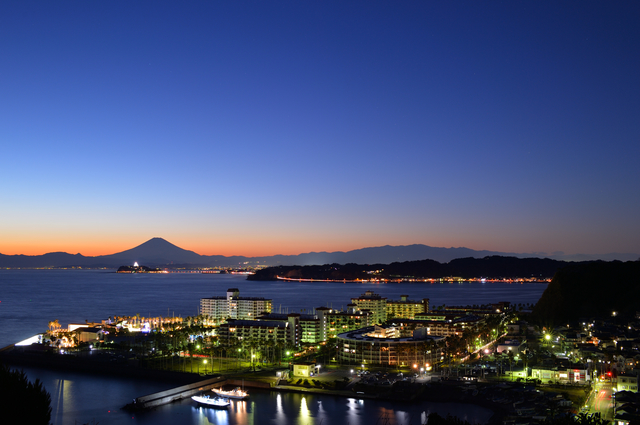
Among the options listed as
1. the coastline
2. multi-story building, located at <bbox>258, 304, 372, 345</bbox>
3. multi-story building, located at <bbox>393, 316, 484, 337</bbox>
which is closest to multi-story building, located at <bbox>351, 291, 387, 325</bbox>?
multi-story building, located at <bbox>258, 304, 372, 345</bbox>

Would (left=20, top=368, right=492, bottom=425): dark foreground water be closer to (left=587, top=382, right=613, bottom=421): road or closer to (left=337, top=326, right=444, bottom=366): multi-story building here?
(left=587, top=382, right=613, bottom=421): road

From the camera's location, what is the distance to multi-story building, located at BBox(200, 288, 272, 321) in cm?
3067

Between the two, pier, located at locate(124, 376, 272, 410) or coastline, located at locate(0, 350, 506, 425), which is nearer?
pier, located at locate(124, 376, 272, 410)

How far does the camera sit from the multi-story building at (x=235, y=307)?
3067 cm

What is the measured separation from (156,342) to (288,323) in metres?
5.23

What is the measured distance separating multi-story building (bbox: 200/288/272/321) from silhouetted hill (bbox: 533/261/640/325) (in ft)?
50.8

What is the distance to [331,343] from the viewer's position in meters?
20.9

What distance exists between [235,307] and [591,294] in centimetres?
2063

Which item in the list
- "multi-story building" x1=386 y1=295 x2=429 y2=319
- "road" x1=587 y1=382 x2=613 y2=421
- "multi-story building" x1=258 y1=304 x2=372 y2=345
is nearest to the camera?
"road" x1=587 y1=382 x2=613 y2=421

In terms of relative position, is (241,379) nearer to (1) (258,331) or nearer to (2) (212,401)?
(2) (212,401)

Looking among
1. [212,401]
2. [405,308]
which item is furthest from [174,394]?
[405,308]

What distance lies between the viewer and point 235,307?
31344 mm

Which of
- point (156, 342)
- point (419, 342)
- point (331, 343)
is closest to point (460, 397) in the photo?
point (419, 342)

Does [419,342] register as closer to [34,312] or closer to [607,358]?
[607,358]
